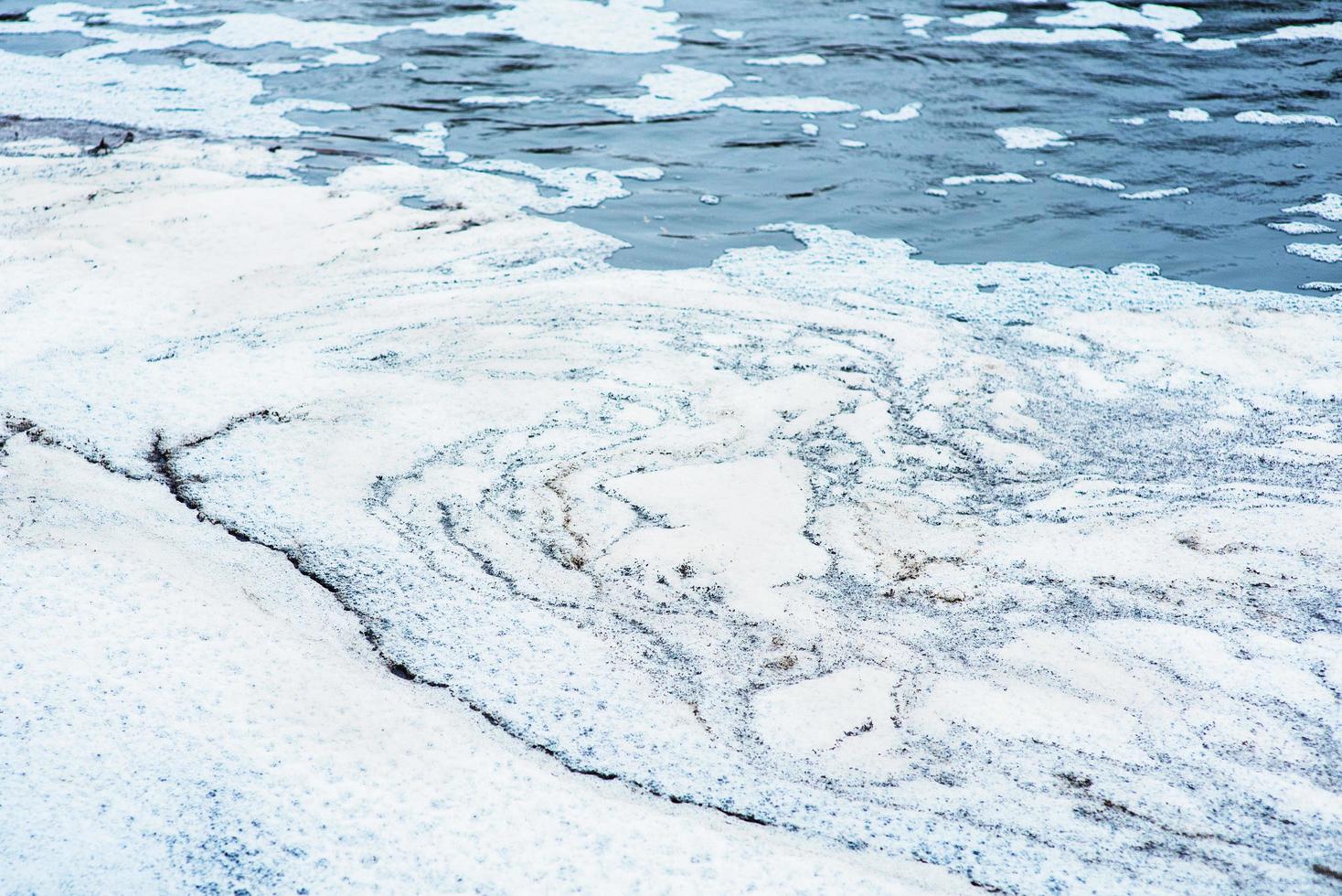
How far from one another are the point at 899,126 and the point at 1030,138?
1.70ft

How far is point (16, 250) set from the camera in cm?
306

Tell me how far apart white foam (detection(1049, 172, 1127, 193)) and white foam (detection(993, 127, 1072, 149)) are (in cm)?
35

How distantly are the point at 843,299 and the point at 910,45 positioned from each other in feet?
9.61

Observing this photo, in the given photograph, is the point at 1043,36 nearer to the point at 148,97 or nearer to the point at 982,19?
the point at 982,19

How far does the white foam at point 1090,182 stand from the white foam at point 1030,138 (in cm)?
35

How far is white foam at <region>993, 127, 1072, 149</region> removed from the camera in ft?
14.2

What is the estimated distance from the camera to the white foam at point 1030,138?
4.34 metres

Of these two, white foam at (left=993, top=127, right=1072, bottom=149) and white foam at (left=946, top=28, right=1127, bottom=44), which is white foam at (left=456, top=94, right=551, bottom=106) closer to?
white foam at (left=993, top=127, right=1072, bottom=149)

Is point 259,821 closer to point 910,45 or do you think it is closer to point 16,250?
point 16,250

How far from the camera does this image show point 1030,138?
4.42m

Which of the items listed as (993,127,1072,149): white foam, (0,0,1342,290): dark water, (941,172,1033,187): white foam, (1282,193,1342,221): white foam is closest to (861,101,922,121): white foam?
(0,0,1342,290): dark water

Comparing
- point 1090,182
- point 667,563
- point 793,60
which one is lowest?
point 667,563

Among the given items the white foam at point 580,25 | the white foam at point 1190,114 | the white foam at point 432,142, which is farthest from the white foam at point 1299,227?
the white foam at point 580,25

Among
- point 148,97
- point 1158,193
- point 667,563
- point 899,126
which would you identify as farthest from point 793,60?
point 667,563
